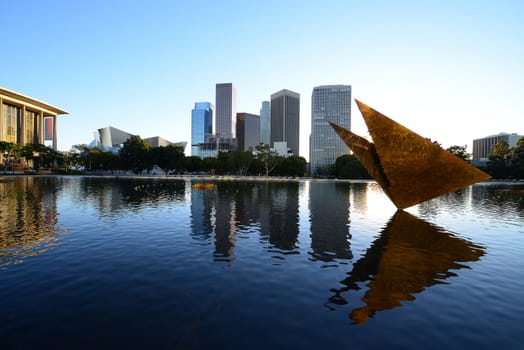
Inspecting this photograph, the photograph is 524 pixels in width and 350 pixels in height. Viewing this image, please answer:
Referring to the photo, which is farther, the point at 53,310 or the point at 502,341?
the point at 53,310

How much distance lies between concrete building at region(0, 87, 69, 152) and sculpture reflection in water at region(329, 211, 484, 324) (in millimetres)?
128541

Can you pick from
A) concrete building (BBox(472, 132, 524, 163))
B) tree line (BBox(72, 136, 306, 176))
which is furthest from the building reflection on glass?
concrete building (BBox(472, 132, 524, 163))

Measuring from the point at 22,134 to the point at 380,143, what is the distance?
137m

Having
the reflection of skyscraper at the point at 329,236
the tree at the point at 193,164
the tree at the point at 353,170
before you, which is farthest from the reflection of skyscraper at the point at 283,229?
the tree at the point at 193,164

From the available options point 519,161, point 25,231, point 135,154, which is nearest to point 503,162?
point 519,161

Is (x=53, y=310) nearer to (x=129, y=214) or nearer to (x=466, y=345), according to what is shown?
(x=466, y=345)

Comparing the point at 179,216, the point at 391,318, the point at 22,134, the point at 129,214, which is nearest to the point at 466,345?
the point at 391,318

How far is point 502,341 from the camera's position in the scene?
231 inches

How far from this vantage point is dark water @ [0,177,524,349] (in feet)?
19.1

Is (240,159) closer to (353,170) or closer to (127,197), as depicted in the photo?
(353,170)

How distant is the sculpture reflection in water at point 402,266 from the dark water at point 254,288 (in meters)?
0.06

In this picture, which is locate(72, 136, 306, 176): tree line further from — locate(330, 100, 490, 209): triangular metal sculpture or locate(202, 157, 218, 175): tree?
locate(330, 100, 490, 209): triangular metal sculpture

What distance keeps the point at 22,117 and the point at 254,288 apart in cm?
13990

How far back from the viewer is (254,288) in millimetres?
8188
